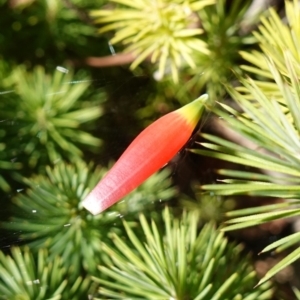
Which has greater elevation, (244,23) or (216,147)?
(244,23)

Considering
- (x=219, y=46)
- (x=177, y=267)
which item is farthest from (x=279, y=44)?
(x=177, y=267)

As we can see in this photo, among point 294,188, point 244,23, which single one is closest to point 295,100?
point 294,188

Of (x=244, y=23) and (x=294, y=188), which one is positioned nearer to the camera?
(x=294, y=188)

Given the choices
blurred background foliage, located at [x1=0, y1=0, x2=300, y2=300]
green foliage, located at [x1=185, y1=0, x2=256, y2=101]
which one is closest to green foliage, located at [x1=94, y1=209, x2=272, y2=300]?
A: blurred background foliage, located at [x1=0, y1=0, x2=300, y2=300]

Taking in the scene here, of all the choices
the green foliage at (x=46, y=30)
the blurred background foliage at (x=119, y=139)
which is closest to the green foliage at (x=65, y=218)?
the blurred background foliage at (x=119, y=139)

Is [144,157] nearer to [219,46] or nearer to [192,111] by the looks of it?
[192,111]

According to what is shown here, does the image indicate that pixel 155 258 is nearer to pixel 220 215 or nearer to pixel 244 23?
pixel 220 215

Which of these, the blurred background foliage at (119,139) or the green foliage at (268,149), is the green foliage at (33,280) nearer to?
the blurred background foliage at (119,139)
